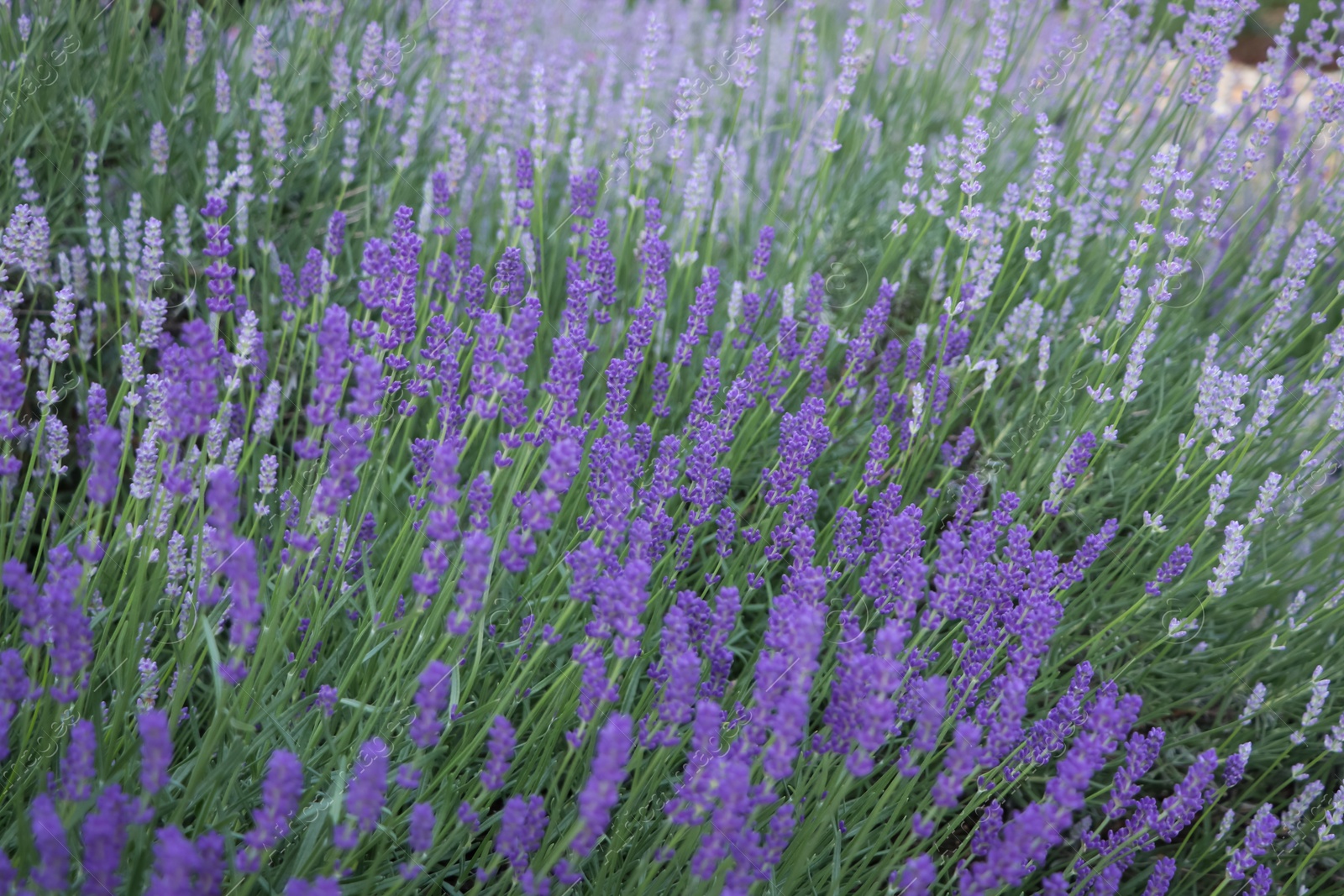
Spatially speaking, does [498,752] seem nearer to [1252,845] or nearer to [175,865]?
[175,865]

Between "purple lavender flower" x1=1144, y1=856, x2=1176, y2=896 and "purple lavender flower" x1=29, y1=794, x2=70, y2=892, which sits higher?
"purple lavender flower" x1=29, y1=794, x2=70, y2=892

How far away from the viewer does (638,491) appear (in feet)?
7.32

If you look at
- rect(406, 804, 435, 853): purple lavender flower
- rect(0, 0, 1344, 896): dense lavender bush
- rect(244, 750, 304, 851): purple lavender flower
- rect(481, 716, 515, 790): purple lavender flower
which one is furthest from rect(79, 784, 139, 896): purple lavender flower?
rect(481, 716, 515, 790): purple lavender flower

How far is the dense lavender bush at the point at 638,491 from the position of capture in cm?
139

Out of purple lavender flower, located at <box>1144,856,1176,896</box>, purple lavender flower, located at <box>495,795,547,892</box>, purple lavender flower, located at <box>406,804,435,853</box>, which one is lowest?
purple lavender flower, located at <box>1144,856,1176,896</box>

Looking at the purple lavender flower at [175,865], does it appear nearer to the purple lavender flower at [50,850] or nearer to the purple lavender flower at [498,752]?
the purple lavender flower at [50,850]

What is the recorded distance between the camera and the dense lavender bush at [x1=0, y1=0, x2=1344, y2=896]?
139cm

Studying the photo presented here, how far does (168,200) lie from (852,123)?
228 centimetres

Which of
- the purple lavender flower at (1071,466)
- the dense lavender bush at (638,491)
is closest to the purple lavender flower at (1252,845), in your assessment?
the dense lavender bush at (638,491)

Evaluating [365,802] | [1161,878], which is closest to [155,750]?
[365,802]

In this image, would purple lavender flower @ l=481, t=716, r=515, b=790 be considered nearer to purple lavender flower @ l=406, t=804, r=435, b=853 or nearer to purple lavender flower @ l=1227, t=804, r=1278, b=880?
purple lavender flower @ l=406, t=804, r=435, b=853

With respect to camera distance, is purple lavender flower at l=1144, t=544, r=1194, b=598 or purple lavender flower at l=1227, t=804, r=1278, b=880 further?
purple lavender flower at l=1144, t=544, r=1194, b=598

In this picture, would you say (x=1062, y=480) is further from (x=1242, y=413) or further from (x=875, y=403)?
(x=1242, y=413)

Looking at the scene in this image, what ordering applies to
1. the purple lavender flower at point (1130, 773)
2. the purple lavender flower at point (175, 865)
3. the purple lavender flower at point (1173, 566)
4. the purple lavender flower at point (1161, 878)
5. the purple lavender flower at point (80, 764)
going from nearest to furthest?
the purple lavender flower at point (175, 865), the purple lavender flower at point (80, 764), the purple lavender flower at point (1130, 773), the purple lavender flower at point (1161, 878), the purple lavender flower at point (1173, 566)
